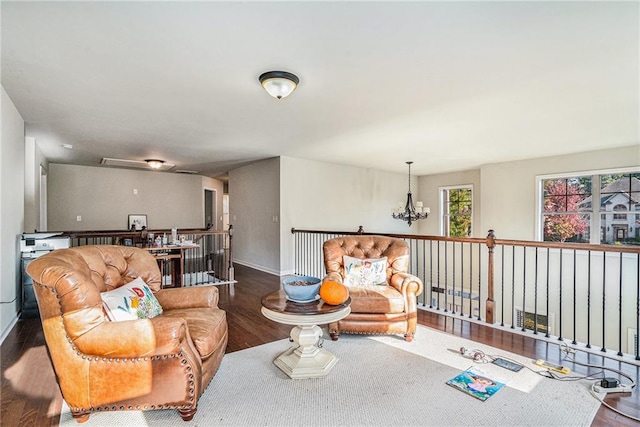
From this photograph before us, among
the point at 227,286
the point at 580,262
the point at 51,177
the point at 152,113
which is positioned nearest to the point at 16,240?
the point at 152,113

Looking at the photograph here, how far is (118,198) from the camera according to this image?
7.70m

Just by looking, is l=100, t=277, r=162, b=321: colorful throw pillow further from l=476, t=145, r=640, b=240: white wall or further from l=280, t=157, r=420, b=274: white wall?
l=476, t=145, r=640, b=240: white wall

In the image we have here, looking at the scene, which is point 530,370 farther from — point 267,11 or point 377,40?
point 267,11

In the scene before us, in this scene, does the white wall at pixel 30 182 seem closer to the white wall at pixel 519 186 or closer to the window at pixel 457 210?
the white wall at pixel 519 186

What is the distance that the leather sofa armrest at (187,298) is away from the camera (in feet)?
8.07

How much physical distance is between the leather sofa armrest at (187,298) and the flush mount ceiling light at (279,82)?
5.87 ft

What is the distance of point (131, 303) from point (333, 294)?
1381 mm

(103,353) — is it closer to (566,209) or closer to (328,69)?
(328,69)

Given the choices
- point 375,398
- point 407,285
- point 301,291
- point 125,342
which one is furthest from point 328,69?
point 375,398

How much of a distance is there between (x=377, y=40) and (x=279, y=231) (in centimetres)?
445

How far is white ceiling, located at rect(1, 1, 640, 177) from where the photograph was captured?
72.7 inches

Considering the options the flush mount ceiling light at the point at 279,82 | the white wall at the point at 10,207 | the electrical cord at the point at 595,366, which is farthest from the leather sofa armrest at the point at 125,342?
the electrical cord at the point at 595,366

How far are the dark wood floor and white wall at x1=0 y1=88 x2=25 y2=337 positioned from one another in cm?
33

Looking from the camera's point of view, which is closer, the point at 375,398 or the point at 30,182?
the point at 375,398
